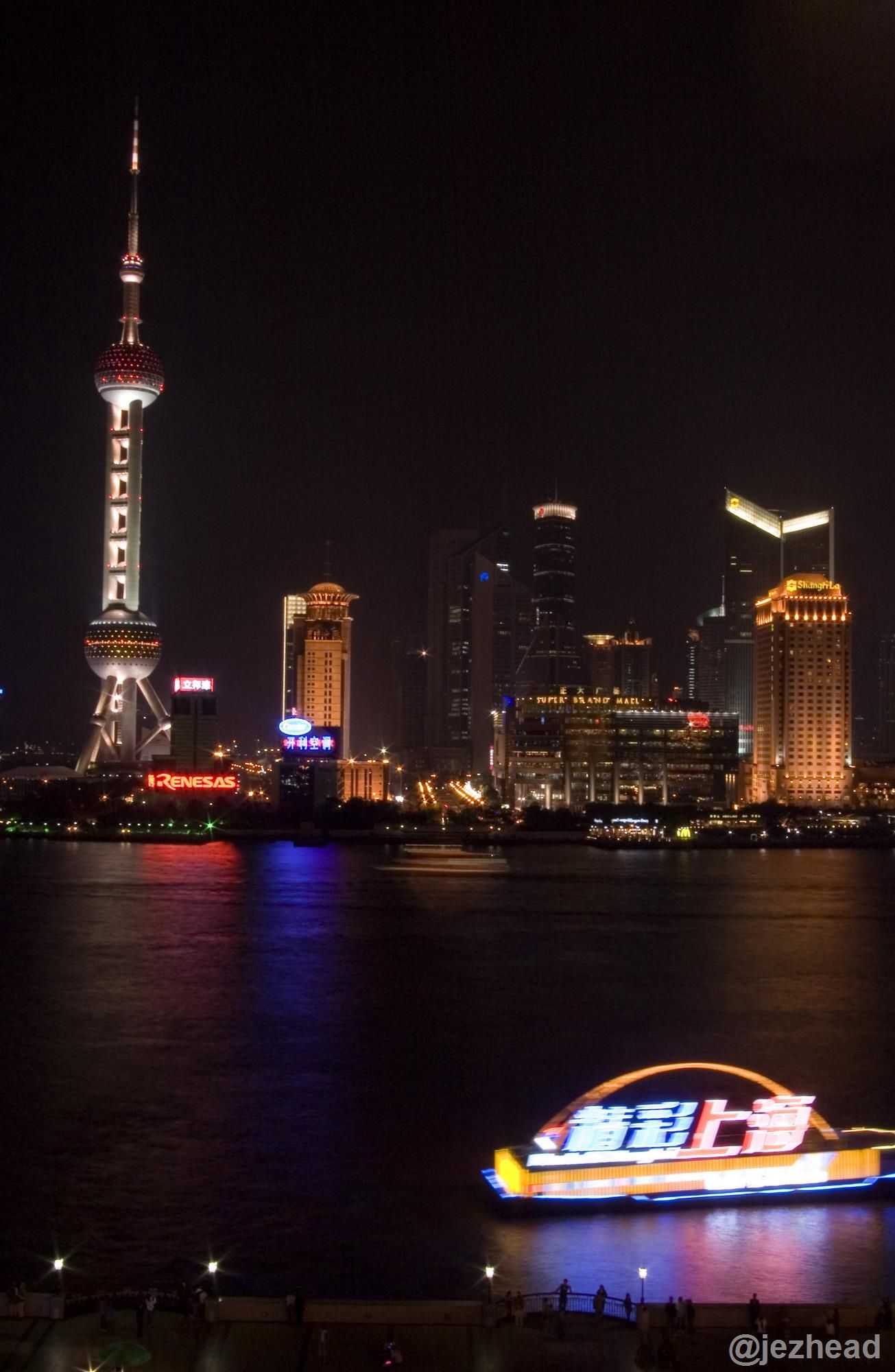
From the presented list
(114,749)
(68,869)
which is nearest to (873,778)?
(114,749)

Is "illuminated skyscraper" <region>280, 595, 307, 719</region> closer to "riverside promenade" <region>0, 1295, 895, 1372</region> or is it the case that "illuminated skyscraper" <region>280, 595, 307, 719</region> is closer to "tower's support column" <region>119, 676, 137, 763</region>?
"tower's support column" <region>119, 676, 137, 763</region>

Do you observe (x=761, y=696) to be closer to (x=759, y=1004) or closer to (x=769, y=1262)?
(x=759, y=1004)

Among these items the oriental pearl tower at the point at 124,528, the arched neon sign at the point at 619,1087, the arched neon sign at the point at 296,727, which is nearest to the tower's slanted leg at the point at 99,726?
the oriental pearl tower at the point at 124,528

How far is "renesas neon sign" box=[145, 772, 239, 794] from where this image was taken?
177 feet

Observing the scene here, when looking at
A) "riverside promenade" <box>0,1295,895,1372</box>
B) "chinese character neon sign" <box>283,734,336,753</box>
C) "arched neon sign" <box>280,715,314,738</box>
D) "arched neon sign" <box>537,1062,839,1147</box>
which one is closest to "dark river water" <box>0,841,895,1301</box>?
"arched neon sign" <box>537,1062,839,1147</box>

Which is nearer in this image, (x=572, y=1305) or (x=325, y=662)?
(x=572, y=1305)

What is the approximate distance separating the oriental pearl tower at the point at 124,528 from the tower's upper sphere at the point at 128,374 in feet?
0.10

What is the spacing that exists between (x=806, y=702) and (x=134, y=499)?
32.2 meters

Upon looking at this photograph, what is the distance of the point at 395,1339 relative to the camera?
17.6 ft

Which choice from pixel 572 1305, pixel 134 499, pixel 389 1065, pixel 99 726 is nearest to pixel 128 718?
pixel 99 726

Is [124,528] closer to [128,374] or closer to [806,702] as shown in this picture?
[128,374]

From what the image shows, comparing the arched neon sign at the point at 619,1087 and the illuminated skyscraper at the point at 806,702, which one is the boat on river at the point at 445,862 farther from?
the arched neon sign at the point at 619,1087

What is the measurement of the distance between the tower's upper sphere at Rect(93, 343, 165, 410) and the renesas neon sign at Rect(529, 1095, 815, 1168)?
5481 centimetres

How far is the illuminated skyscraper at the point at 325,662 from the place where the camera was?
243 ft
